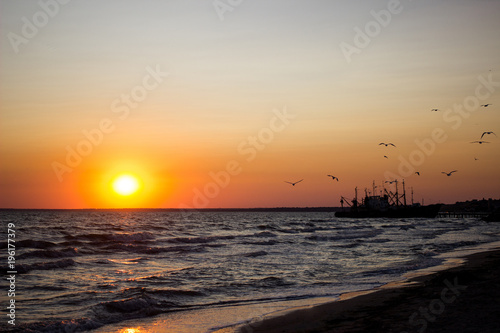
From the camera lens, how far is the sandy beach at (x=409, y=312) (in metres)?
11.5

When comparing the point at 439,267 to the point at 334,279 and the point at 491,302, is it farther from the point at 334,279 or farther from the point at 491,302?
the point at 491,302

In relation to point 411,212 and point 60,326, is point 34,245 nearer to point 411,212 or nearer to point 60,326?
point 60,326

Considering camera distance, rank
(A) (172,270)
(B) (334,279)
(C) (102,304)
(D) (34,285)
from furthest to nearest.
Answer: (A) (172,270) < (B) (334,279) < (D) (34,285) < (C) (102,304)

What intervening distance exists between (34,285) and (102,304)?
690 cm

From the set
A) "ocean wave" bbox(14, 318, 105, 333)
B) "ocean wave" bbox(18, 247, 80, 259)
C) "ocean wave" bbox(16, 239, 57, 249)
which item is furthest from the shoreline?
"ocean wave" bbox(16, 239, 57, 249)

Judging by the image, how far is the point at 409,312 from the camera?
520 inches

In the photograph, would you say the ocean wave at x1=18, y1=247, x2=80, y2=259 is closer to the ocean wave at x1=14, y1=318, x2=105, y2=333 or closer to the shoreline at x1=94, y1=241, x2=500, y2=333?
the ocean wave at x1=14, y1=318, x2=105, y2=333

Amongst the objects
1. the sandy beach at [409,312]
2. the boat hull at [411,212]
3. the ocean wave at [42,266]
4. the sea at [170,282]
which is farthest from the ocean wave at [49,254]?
the boat hull at [411,212]

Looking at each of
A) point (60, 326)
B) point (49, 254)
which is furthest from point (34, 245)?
point (60, 326)

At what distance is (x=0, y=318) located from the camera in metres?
14.6

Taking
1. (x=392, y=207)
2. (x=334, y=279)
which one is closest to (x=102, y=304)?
(x=334, y=279)

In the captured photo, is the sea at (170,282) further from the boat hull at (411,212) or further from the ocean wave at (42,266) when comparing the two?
the boat hull at (411,212)

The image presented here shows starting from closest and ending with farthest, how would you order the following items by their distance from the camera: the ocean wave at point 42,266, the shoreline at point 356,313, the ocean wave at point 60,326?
the shoreline at point 356,313 < the ocean wave at point 60,326 < the ocean wave at point 42,266

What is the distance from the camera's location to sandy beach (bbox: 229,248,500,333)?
11469 millimetres
